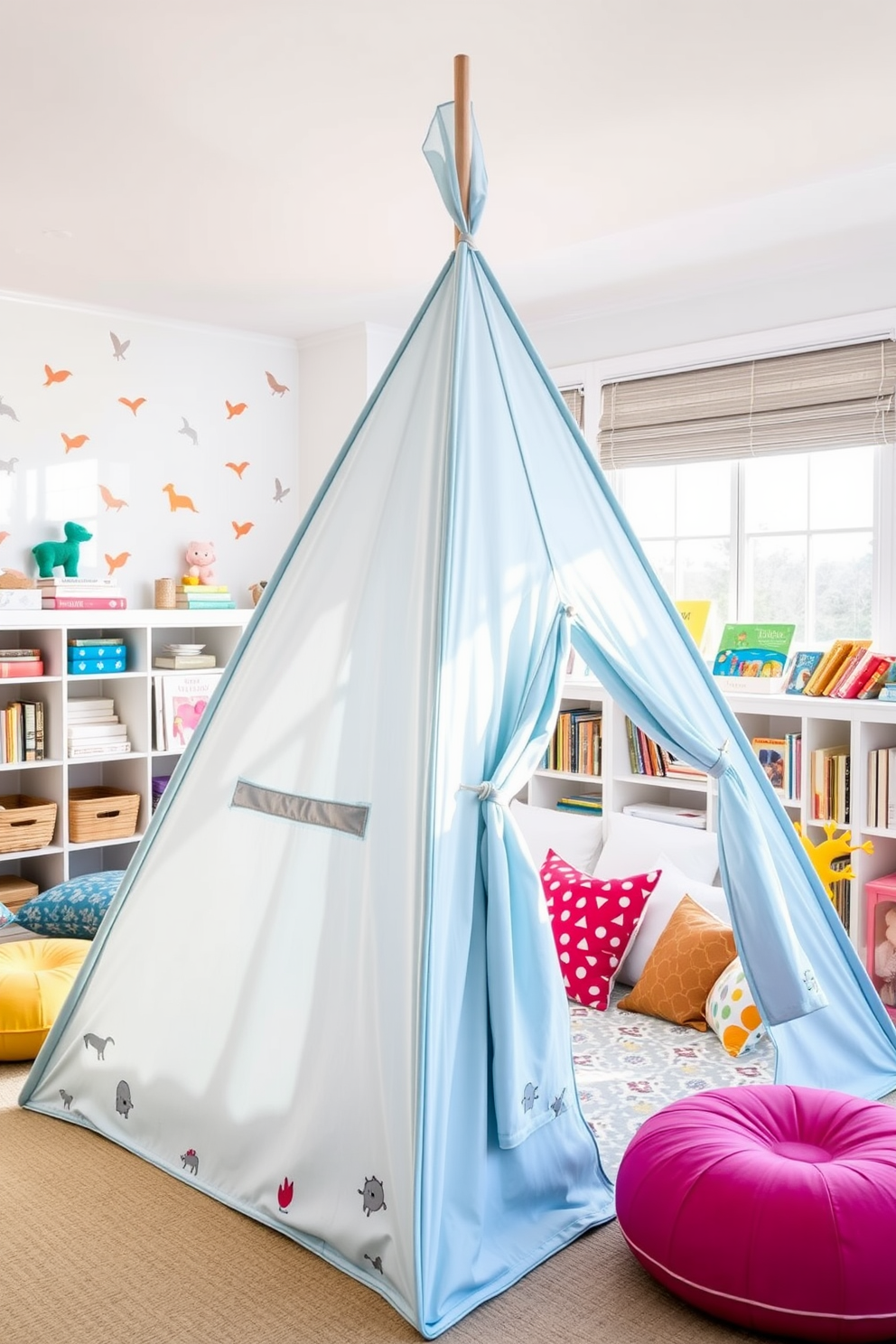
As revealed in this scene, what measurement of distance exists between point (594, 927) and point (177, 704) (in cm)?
195

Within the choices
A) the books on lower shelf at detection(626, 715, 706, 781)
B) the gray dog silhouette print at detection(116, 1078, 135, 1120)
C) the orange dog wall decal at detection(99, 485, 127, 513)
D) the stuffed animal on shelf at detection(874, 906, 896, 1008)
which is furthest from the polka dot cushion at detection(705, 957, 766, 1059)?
the orange dog wall decal at detection(99, 485, 127, 513)

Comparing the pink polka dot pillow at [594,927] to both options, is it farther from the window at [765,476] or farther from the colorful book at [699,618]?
the window at [765,476]

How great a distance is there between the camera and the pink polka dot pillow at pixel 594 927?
11.4ft

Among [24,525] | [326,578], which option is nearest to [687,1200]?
[326,578]

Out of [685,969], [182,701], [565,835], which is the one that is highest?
[182,701]

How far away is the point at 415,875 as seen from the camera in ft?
7.04

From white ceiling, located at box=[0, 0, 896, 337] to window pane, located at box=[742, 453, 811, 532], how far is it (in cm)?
69

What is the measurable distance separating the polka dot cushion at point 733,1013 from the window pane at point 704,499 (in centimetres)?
181

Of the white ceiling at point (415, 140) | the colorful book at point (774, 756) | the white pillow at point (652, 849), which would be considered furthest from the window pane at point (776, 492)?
the white pillow at point (652, 849)

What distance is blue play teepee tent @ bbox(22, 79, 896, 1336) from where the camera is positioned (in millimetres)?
2129

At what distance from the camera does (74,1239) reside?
2256 mm

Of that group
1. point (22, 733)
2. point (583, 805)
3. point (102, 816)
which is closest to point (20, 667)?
point (22, 733)

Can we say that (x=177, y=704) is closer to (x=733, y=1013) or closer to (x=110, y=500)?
(x=110, y=500)

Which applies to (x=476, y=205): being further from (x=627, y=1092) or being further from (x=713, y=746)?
(x=627, y=1092)
